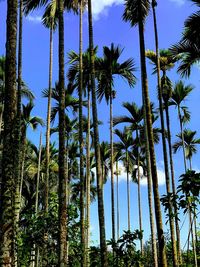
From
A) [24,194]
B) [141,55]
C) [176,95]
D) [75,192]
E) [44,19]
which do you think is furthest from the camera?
[75,192]

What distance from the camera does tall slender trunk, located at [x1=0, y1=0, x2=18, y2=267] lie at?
793cm

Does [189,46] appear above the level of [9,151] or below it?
above

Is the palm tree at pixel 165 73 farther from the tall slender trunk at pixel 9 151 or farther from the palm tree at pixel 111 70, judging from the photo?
the tall slender trunk at pixel 9 151

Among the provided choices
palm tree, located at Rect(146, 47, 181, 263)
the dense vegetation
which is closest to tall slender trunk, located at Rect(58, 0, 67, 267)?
the dense vegetation

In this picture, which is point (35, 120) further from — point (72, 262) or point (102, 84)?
point (72, 262)

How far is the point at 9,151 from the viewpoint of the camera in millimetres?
8523

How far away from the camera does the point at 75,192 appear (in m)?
48.0

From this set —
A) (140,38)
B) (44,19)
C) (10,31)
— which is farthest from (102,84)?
(10,31)

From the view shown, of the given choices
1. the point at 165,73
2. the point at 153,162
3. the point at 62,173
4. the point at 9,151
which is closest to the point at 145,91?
the point at 153,162

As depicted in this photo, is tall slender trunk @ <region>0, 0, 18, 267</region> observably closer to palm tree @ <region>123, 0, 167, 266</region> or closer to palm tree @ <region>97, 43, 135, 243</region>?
palm tree @ <region>123, 0, 167, 266</region>

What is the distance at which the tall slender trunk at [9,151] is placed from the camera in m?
7.93

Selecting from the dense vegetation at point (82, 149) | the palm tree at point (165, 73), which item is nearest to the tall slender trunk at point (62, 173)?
the dense vegetation at point (82, 149)

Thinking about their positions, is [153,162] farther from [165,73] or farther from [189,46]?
[165,73]

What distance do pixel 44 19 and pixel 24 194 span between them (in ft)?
83.5
